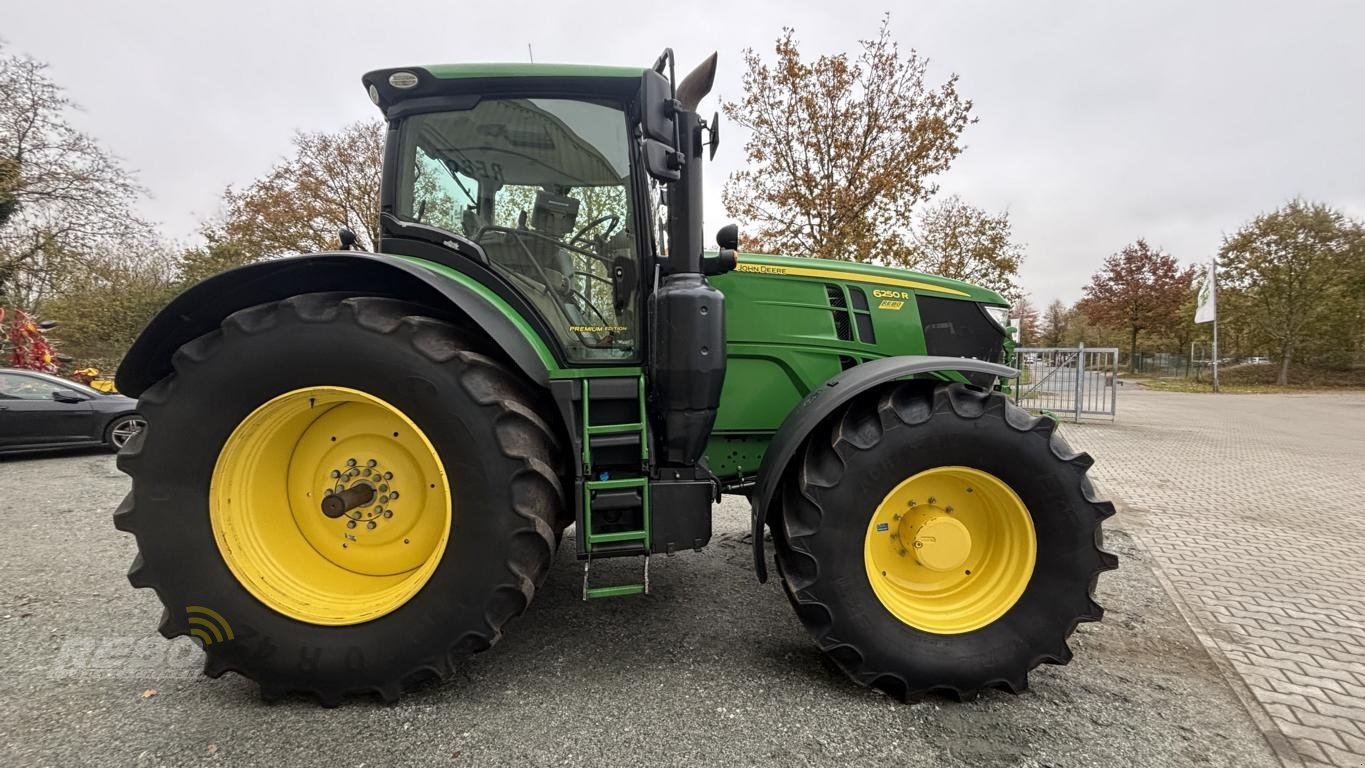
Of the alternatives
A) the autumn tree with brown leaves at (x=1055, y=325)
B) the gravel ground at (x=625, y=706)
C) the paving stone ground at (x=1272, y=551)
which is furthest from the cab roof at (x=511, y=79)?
the autumn tree with brown leaves at (x=1055, y=325)

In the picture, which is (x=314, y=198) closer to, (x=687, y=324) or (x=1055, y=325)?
(x=687, y=324)

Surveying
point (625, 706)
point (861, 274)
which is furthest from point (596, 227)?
point (625, 706)

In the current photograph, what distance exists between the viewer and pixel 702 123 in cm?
231

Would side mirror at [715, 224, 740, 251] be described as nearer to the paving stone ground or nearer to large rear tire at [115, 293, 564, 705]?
large rear tire at [115, 293, 564, 705]

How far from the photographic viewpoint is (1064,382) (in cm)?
1173

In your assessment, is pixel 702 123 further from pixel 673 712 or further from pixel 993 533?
pixel 673 712

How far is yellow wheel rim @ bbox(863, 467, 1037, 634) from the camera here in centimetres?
228

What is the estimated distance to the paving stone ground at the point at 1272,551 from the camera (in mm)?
2314

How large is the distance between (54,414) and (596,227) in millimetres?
8793

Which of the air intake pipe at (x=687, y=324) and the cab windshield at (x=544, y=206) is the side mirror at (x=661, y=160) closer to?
the air intake pipe at (x=687, y=324)

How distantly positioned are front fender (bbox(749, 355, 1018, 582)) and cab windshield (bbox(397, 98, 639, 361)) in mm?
743

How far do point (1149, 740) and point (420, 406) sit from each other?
2.73 metres

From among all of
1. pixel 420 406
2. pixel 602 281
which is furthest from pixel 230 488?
pixel 602 281

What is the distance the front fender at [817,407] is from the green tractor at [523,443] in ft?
0.05
